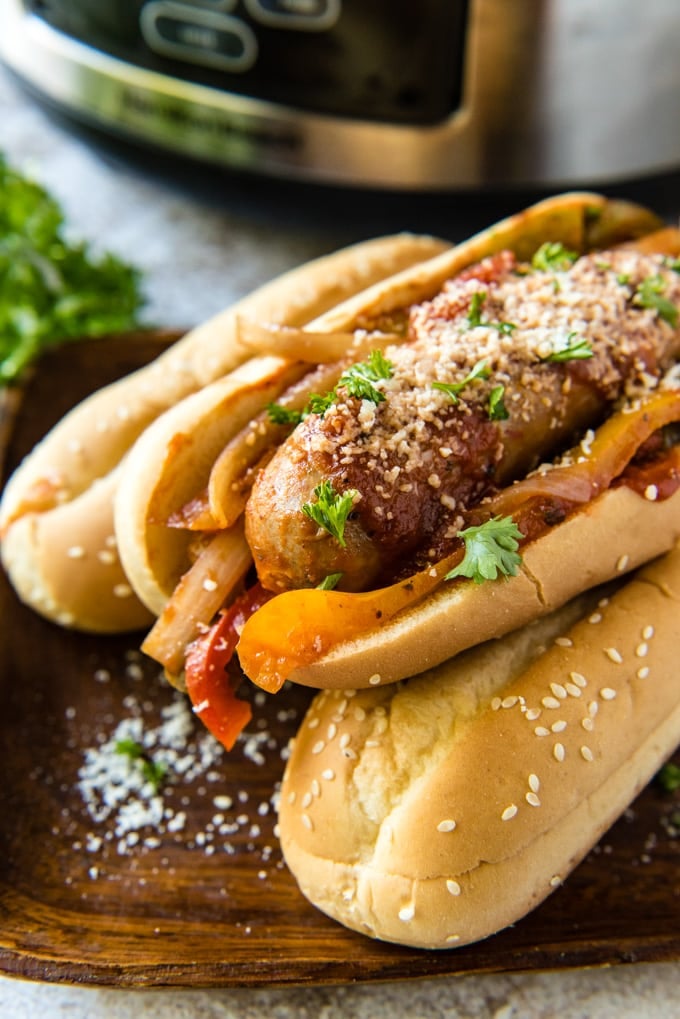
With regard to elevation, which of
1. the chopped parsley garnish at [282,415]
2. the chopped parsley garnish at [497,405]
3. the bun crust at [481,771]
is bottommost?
the bun crust at [481,771]

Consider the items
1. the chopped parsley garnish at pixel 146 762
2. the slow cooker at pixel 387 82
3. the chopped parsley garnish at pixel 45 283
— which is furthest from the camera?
the chopped parsley garnish at pixel 45 283

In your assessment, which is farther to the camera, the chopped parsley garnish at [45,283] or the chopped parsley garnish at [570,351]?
the chopped parsley garnish at [45,283]

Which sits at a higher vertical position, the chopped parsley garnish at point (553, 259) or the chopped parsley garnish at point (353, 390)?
the chopped parsley garnish at point (553, 259)

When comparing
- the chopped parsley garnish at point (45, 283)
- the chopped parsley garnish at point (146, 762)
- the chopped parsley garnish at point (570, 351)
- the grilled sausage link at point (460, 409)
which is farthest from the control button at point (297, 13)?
the chopped parsley garnish at point (146, 762)

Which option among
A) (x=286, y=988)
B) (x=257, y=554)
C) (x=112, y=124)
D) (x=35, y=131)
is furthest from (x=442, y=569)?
(x=35, y=131)

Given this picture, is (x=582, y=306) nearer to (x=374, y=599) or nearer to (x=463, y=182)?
(x=374, y=599)

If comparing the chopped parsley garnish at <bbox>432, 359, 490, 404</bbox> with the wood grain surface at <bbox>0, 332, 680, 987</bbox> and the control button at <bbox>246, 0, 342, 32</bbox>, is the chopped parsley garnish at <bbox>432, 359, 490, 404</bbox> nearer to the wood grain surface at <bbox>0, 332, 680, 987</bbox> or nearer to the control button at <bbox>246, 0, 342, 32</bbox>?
the wood grain surface at <bbox>0, 332, 680, 987</bbox>

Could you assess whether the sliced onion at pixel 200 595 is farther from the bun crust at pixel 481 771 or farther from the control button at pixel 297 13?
the control button at pixel 297 13

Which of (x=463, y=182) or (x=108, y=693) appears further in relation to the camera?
(x=463, y=182)

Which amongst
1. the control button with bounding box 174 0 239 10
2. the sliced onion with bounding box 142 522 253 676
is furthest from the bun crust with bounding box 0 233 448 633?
the control button with bounding box 174 0 239 10
